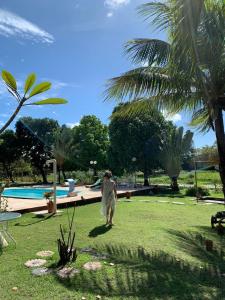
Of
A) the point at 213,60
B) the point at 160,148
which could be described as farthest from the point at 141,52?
the point at 160,148

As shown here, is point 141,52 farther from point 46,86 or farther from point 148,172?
point 148,172

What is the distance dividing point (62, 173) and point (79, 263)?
1305 inches

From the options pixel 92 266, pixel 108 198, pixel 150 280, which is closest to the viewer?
pixel 150 280

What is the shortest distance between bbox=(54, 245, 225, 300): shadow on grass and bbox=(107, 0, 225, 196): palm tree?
2.22 metres

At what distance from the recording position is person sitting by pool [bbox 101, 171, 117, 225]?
9.02 metres

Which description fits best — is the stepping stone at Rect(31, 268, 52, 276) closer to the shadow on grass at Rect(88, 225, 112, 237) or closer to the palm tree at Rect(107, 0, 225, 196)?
the shadow on grass at Rect(88, 225, 112, 237)

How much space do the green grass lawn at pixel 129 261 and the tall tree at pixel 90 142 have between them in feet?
86.4

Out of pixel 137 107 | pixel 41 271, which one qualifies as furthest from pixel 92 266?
pixel 137 107

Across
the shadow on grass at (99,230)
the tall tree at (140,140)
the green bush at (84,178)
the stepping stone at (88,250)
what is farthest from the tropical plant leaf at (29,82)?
the green bush at (84,178)

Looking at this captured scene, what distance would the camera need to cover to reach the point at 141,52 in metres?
7.48

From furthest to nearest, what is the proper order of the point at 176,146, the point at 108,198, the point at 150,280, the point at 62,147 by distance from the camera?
the point at 62,147 → the point at 176,146 → the point at 108,198 → the point at 150,280

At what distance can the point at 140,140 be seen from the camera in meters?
25.9

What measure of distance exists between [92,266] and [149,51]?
4.47 meters

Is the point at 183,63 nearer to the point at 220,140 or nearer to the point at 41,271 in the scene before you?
the point at 220,140
